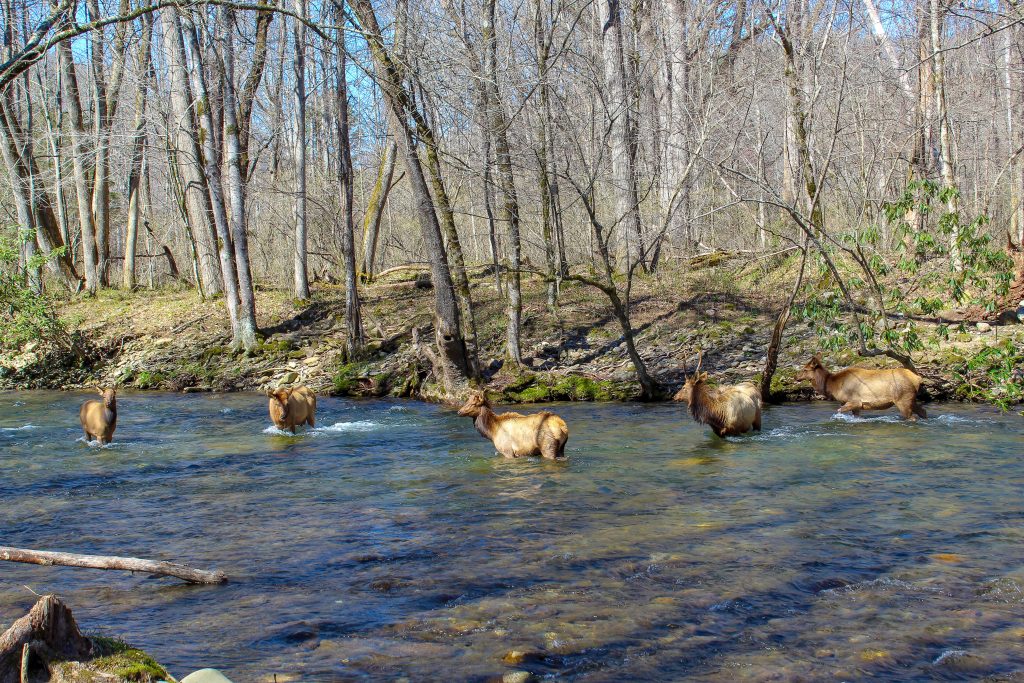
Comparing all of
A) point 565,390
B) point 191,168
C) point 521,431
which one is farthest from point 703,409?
point 191,168

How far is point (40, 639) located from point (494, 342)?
17439 mm

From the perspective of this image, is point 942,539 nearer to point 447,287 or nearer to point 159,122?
point 447,287

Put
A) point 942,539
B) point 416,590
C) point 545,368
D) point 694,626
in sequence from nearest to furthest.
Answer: point 694,626 → point 416,590 → point 942,539 → point 545,368

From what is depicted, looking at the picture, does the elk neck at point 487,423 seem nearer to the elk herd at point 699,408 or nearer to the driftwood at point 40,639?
the elk herd at point 699,408

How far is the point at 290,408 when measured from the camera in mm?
15375

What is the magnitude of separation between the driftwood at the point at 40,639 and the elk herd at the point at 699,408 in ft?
26.9

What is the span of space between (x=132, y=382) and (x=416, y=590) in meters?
19.2

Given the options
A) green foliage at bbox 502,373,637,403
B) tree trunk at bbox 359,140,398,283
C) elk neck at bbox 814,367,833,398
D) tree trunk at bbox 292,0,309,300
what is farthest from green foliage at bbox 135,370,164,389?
elk neck at bbox 814,367,833,398

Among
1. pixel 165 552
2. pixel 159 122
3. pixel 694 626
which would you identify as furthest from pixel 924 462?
pixel 159 122

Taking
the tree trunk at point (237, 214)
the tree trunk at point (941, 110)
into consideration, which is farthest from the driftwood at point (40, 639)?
the tree trunk at point (237, 214)

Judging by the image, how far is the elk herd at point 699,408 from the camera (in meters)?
12.4

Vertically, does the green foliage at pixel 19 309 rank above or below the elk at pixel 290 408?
above

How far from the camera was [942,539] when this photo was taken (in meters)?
7.86

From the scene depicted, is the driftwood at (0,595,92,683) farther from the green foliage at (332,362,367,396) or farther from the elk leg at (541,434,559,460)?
the green foliage at (332,362,367,396)
